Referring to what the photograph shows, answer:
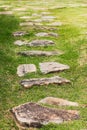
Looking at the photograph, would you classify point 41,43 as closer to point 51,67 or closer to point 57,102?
point 51,67

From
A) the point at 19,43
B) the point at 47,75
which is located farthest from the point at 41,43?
the point at 47,75

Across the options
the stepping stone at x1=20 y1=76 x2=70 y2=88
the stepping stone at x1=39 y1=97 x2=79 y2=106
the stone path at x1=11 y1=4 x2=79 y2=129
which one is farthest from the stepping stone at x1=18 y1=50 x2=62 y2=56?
the stepping stone at x1=39 y1=97 x2=79 y2=106

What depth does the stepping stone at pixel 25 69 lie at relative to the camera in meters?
4.64

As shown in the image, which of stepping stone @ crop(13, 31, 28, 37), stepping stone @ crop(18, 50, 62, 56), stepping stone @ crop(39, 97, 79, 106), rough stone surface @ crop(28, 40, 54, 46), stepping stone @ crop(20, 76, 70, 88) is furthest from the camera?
stepping stone @ crop(13, 31, 28, 37)

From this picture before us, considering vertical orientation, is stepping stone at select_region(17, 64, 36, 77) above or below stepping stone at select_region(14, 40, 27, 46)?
above

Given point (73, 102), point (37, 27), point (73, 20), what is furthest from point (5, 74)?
point (73, 20)

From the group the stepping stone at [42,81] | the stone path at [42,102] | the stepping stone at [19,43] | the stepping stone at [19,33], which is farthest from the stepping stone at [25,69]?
the stepping stone at [19,33]

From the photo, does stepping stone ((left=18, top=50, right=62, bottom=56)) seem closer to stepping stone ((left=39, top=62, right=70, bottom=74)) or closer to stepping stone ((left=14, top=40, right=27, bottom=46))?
stepping stone ((left=39, top=62, right=70, bottom=74))

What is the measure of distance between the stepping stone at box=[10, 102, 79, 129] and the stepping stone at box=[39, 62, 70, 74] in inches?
44.4

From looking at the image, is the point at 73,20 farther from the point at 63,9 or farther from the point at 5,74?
the point at 5,74

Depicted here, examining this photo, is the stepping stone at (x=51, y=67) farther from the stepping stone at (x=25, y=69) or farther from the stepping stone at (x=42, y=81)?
the stepping stone at (x=42, y=81)

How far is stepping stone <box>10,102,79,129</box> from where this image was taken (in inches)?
126

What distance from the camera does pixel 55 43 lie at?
6168 millimetres

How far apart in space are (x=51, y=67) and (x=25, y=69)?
359mm
